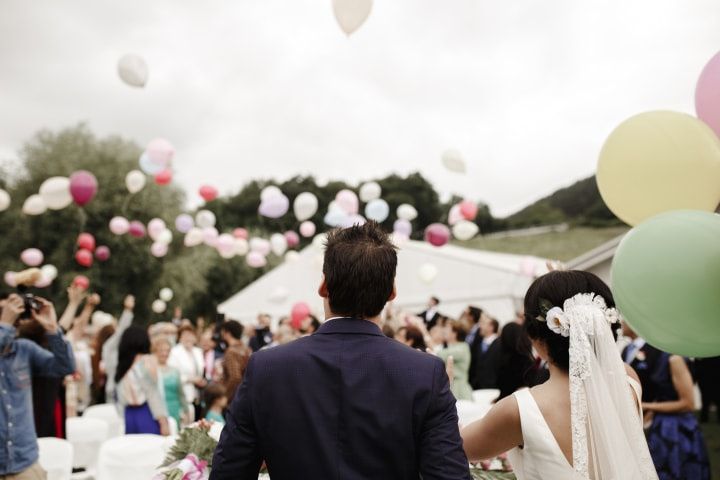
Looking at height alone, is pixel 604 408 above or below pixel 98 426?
above

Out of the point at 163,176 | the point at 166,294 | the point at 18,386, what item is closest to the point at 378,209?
the point at 163,176

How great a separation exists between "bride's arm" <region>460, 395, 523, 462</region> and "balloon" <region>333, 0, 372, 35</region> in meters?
3.90

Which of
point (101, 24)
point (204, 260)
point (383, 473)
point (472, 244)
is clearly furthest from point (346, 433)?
point (472, 244)

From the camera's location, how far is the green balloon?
1.84 meters

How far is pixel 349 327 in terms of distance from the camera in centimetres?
153

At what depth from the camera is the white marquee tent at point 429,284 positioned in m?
12.8

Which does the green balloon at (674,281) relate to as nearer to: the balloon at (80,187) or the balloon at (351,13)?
the balloon at (351,13)

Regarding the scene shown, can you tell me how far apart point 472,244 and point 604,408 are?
135ft

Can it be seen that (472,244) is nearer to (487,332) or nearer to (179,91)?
(179,91)

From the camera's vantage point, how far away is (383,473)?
141 cm

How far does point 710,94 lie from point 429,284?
11.7m

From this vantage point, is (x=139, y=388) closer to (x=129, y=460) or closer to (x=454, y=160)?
(x=129, y=460)

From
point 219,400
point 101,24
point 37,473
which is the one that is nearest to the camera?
point 37,473

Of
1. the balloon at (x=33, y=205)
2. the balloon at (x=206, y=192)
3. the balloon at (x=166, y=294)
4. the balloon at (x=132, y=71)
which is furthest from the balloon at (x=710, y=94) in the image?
the balloon at (x=166, y=294)
